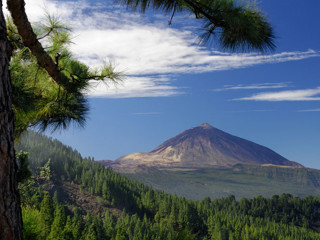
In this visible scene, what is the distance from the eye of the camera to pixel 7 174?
3.12 metres

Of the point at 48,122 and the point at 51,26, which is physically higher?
the point at 51,26

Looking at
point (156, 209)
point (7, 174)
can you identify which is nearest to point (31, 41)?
point (7, 174)

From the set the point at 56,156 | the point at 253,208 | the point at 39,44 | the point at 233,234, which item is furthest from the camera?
the point at 56,156

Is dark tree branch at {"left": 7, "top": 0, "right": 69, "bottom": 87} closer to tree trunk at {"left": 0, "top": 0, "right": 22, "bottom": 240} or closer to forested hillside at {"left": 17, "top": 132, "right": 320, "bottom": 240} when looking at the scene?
tree trunk at {"left": 0, "top": 0, "right": 22, "bottom": 240}

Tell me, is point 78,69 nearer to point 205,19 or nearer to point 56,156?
point 205,19

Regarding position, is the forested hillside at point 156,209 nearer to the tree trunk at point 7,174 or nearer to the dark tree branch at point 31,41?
the dark tree branch at point 31,41

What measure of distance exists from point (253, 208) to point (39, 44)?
413ft

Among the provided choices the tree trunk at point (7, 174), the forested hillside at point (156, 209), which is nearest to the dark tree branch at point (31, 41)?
the tree trunk at point (7, 174)

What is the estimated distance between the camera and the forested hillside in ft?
261

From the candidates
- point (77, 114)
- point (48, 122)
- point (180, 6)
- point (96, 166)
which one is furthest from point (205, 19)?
point (96, 166)

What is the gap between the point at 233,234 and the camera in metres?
78.4

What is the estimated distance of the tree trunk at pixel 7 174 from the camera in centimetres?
306

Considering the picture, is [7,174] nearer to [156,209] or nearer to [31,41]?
[31,41]

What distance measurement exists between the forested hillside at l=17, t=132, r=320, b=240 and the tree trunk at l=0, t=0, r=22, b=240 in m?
59.3
